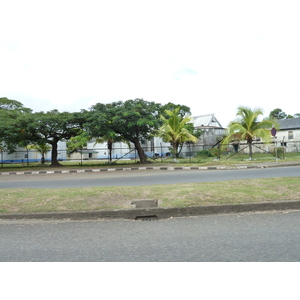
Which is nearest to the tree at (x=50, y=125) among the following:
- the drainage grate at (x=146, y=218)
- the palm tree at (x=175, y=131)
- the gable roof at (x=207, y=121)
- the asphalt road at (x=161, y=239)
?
the palm tree at (x=175, y=131)

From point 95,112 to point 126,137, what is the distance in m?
3.66

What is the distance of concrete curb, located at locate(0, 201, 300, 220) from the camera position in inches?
251

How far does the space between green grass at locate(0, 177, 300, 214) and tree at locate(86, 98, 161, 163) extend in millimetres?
12815

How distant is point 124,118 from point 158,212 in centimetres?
1625

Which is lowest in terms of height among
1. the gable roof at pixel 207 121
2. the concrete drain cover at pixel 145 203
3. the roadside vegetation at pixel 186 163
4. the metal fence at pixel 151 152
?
the concrete drain cover at pixel 145 203

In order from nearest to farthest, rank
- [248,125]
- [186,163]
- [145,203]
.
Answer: [145,203] → [186,163] → [248,125]

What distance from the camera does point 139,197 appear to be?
7.58 m

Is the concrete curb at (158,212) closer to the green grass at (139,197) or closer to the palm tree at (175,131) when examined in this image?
the green grass at (139,197)

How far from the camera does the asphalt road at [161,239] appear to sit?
3.95 m

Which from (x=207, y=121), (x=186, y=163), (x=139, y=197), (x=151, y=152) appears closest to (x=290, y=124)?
(x=207, y=121)

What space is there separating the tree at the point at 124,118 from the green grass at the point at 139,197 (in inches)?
505

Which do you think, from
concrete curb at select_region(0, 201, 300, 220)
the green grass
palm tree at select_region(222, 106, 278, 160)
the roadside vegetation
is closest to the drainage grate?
concrete curb at select_region(0, 201, 300, 220)

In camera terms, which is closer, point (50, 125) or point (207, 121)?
point (50, 125)

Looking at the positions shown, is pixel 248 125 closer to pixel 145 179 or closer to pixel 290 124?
pixel 145 179
